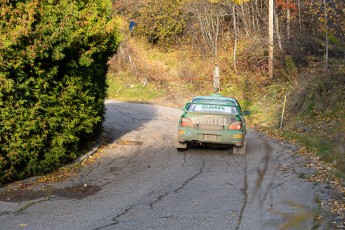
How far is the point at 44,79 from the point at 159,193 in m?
3.63

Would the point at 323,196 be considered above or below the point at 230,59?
below

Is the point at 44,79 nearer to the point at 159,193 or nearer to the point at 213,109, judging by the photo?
the point at 159,193

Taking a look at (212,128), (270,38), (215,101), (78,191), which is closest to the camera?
(78,191)

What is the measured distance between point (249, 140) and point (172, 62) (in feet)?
Result: 77.3

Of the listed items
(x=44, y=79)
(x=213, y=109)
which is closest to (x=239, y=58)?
(x=213, y=109)

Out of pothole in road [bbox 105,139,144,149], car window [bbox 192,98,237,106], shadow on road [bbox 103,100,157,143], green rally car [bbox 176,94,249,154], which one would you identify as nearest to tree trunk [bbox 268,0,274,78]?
shadow on road [bbox 103,100,157,143]

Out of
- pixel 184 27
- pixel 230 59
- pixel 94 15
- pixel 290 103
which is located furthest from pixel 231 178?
pixel 184 27

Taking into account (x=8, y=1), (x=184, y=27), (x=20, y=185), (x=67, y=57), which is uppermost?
(x=184, y=27)

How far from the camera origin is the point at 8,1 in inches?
332

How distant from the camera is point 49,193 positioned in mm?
8680

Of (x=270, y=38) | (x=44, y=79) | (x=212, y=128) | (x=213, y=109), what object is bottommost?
(x=212, y=128)

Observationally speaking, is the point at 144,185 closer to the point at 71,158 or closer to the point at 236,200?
the point at 236,200

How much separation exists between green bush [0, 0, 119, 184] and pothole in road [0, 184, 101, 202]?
0.52 m

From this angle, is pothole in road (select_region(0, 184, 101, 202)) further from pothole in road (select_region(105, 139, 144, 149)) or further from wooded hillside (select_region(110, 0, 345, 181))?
wooded hillside (select_region(110, 0, 345, 181))
